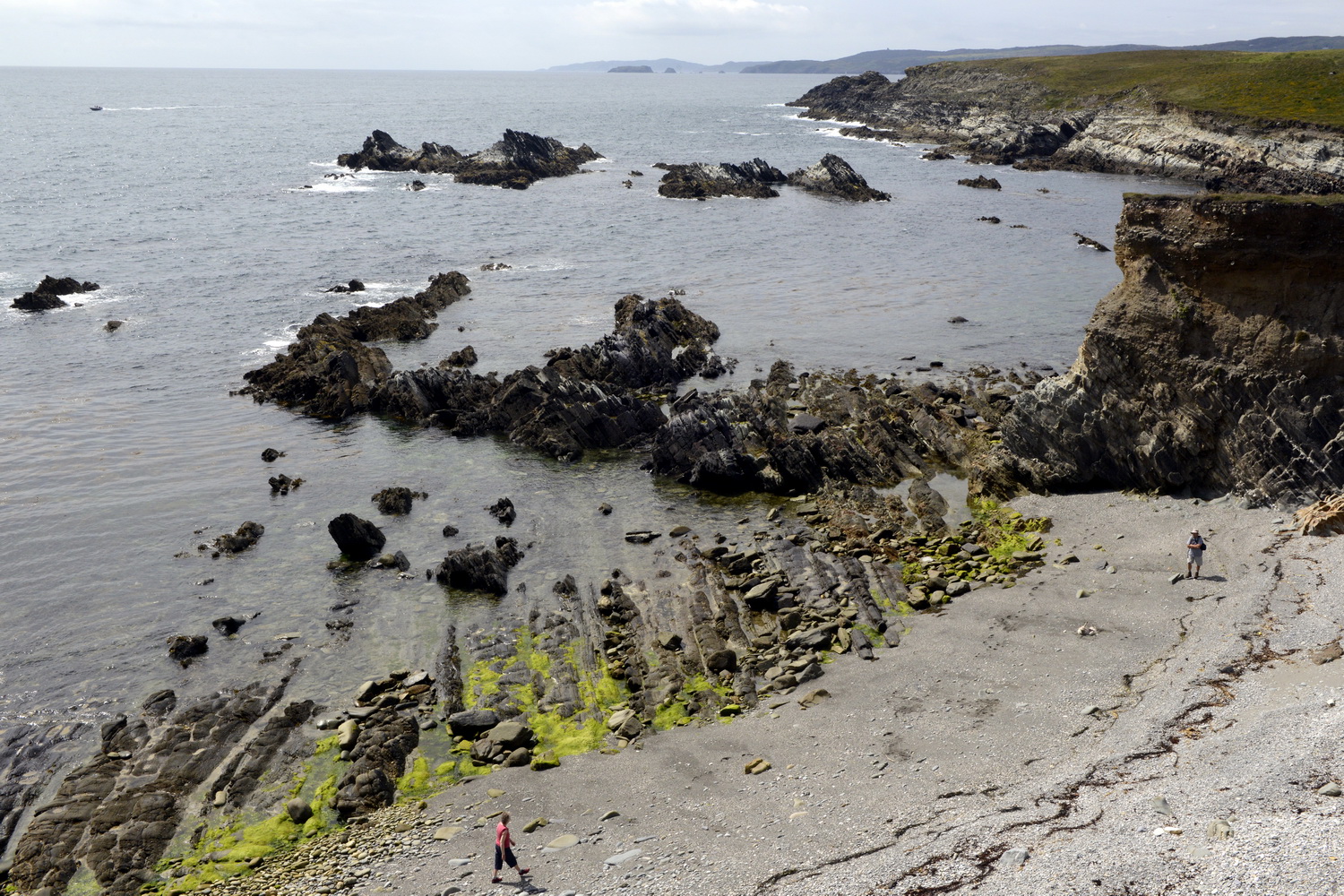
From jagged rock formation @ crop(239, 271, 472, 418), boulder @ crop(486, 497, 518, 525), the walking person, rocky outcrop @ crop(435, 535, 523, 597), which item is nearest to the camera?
the walking person

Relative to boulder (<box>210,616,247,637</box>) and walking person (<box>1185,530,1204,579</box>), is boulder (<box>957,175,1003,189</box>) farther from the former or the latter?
boulder (<box>210,616,247,637</box>)

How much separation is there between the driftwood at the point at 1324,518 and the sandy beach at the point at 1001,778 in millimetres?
790

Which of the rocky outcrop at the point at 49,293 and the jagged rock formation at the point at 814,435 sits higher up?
the rocky outcrop at the point at 49,293

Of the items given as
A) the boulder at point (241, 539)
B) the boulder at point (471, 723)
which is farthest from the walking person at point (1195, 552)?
the boulder at point (241, 539)

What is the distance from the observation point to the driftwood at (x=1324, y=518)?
28281mm

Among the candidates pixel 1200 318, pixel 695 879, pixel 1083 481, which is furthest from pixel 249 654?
pixel 1200 318

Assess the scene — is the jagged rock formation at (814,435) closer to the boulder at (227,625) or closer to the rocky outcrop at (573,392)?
the rocky outcrop at (573,392)

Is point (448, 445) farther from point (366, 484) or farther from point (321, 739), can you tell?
point (321, 739)

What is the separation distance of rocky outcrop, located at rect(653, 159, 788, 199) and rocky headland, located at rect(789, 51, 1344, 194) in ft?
151

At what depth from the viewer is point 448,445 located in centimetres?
4569

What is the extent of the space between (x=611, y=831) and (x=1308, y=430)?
27.2 meters

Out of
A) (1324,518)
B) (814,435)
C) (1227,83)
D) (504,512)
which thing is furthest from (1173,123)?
(504,512)

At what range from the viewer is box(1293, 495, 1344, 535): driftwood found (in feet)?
92.8

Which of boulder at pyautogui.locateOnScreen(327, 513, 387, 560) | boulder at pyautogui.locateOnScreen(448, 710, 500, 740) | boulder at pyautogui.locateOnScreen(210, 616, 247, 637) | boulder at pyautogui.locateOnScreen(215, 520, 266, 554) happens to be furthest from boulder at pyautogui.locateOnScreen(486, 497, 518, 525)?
boulder at pyautogui.locateOnScreen(448, 710, 500, 740)
